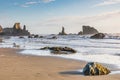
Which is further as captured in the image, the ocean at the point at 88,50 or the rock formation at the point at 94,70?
the ocean at the point at 88,50

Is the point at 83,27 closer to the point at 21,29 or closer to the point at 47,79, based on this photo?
the point at 21,29

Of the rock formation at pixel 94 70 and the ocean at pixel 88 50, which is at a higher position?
the rock formation at pixel 94 70

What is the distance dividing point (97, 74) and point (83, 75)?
49 centimetres

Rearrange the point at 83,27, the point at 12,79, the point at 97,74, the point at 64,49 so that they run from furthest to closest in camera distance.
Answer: the point at 83,27 < the point at 64,49 < the point at 97,74 < the point at 12,79

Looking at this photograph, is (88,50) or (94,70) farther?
(88,50)

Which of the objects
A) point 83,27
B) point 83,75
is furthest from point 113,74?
point 83,27

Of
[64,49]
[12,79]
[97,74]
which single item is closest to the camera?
[12,79]

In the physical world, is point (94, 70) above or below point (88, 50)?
above

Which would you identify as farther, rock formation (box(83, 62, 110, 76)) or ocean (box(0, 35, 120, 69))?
ocean (box(0, 35, 120, 69))

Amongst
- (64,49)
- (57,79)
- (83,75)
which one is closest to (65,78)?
(57,79)

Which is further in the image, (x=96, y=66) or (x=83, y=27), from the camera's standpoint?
(x=83, y=27)

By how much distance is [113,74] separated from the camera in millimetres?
9914

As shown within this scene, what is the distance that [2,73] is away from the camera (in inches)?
387

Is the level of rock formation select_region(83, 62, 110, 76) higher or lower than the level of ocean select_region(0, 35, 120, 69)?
higher
